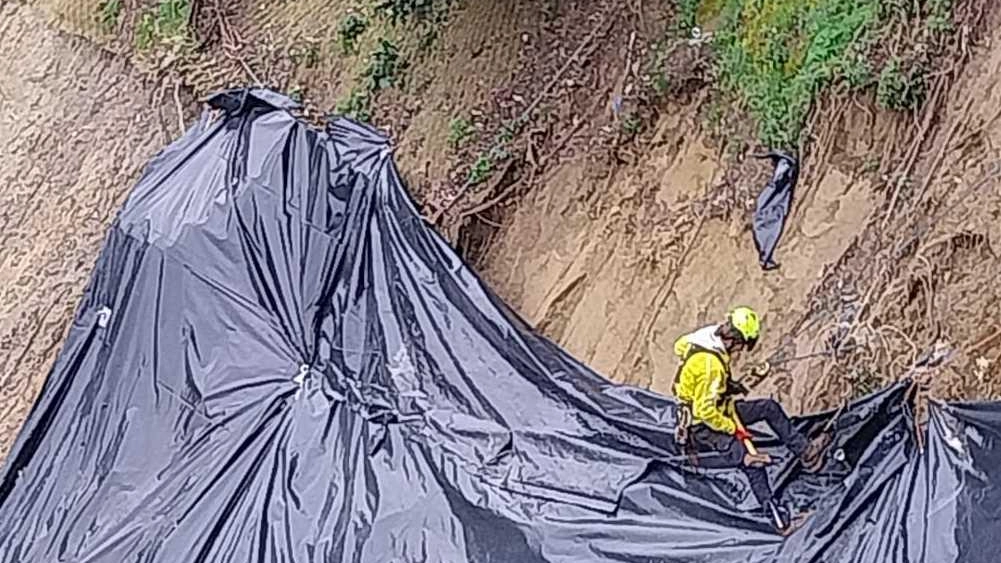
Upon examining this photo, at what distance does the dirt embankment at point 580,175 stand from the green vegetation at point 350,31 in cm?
2

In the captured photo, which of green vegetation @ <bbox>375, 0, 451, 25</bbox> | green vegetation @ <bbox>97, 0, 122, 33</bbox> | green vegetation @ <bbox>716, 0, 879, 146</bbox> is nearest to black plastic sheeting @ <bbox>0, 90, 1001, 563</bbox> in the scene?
green vegetation @ <bbox>375, 0, 451, 25</bbox>

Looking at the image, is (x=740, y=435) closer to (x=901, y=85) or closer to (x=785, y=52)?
(x=901, y=85)

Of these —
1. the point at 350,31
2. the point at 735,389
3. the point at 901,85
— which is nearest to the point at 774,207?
the point at 901,85

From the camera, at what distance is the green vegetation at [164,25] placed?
19.1 feet

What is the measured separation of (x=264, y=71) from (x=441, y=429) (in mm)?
2605

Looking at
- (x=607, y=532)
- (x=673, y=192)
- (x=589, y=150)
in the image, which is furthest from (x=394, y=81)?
(x=607, y=532)

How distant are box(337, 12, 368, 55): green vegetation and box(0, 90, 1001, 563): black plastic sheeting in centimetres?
93

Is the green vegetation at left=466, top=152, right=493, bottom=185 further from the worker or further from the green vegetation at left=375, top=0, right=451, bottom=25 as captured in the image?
the worker

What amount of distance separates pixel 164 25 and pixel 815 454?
3911mm

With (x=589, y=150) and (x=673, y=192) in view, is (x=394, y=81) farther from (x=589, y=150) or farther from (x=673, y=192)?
(x=673, y=192)

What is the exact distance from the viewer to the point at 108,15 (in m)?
5.93

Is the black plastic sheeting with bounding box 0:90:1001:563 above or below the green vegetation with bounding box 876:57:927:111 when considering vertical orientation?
below

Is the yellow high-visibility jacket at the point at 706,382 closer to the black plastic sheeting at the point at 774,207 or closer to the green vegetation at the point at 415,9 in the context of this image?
the black plastic sheeting at the point at 774,207

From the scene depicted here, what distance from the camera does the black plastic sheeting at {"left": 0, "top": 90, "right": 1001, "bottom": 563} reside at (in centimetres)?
299
